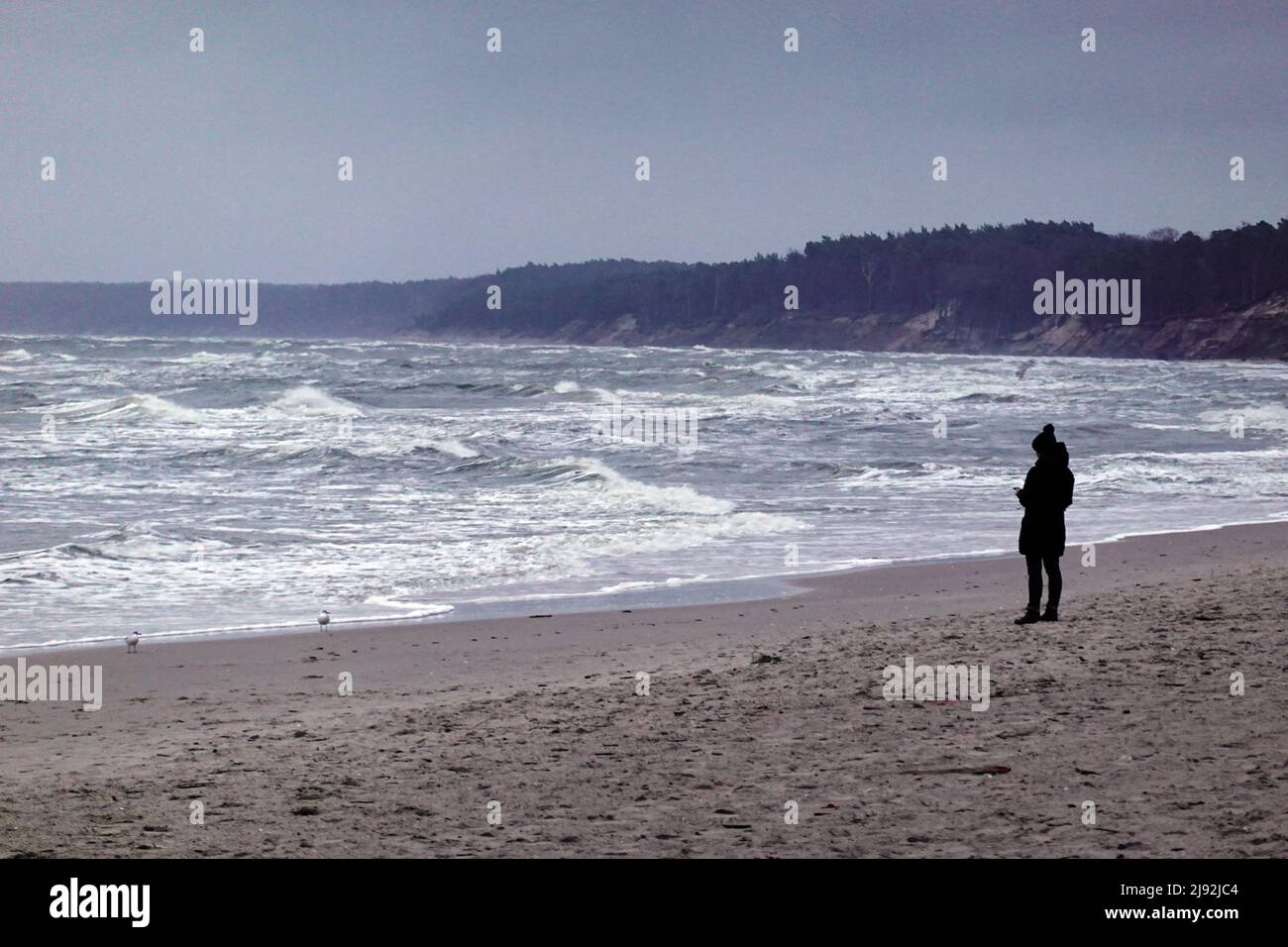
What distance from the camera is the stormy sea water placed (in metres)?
11.9

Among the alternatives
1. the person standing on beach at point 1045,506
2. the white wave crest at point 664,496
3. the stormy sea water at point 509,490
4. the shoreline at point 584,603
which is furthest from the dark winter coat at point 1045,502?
the white wave crest at point 664,496

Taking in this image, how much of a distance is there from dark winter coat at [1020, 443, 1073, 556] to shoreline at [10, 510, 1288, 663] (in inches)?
100

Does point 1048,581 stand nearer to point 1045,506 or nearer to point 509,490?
Result: point 1045,506

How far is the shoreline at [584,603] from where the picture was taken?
31.5ft

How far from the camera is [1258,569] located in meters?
11.8

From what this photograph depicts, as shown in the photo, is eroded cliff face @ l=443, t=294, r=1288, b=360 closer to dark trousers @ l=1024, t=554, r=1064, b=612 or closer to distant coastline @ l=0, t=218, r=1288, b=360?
distant coastline @ l=0, t=218, r=1288, b=360

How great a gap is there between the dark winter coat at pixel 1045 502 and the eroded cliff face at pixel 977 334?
342 ft

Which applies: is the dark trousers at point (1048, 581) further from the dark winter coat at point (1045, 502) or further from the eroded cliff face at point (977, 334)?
the eroded cliff face at point (977, 334)

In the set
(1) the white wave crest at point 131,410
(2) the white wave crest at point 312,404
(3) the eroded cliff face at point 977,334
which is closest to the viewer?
(1) the white wave crest at point 131,410

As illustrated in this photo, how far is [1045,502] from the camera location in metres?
9.41
